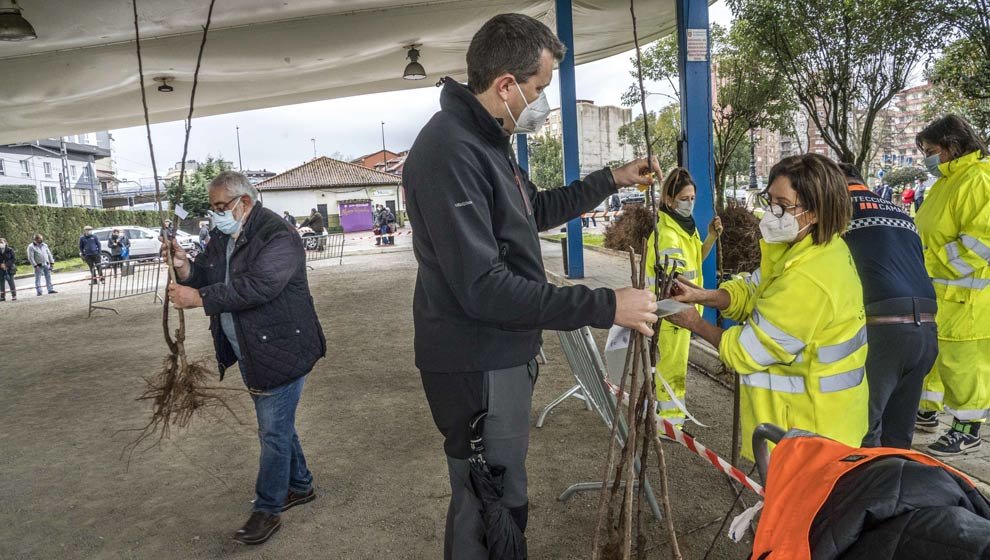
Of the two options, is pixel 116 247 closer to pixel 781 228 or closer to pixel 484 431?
pixel 484 431

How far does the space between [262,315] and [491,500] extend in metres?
1.82

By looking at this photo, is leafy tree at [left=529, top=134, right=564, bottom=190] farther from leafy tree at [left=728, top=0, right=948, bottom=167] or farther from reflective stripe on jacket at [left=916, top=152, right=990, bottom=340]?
reflective stripe on jacket at [left=916, top=152, right=990, bottom=340]

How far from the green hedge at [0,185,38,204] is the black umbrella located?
44.1 metres

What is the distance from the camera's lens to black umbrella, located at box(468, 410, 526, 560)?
182 centimetres

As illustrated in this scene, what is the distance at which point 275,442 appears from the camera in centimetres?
316

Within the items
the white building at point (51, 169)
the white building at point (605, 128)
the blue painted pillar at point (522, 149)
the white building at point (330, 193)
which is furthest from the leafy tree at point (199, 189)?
the blue painted pillar at point (522, 149)

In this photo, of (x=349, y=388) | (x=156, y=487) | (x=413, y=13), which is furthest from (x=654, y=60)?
(x=156, y=487)

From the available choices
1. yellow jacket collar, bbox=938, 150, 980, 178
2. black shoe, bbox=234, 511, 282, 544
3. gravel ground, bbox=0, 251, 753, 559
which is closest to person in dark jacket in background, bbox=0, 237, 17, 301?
gravel ground, bbox=0, 251, 753, 559

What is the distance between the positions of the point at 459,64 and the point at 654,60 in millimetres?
8345

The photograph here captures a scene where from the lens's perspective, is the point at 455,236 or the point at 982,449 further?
the point at 982,449

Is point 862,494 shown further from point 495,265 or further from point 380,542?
point 380,542

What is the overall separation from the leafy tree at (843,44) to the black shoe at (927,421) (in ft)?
33.8

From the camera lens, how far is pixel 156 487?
3914mm

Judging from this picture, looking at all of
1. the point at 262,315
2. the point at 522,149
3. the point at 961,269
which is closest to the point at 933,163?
the point at 961,269
